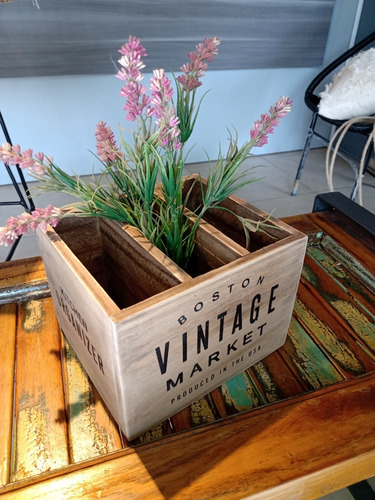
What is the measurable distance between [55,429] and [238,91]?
2.55 metres

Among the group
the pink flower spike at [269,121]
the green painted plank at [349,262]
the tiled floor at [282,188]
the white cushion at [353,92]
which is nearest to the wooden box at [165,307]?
the pink flower spike at [269,121]

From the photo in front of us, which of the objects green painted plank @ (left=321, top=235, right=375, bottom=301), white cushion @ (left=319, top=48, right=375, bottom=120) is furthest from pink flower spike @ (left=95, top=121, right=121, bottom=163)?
white cushion @ (left=319, top=48, right=375, bottom=120)

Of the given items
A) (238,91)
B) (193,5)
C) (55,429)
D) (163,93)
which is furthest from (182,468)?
(238,91)

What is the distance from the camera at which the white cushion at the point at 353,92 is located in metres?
1.80

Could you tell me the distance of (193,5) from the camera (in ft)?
7.18

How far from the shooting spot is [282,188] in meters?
2.46

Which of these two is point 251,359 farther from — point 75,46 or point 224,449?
point 75,46

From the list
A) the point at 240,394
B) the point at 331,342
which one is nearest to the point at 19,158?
the point at 240,394

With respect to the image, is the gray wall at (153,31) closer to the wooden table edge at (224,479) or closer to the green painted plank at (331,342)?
the green painted plank at (331,342)

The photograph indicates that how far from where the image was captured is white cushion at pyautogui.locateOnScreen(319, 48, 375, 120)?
5.92 ft

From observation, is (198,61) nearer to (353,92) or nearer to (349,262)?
(349,262)

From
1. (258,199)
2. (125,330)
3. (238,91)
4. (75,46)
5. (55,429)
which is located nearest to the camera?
(125,330)

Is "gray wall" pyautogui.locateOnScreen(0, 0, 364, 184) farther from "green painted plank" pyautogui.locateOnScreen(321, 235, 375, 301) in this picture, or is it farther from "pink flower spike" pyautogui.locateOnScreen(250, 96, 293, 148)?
"pink flower spike" pyautogui.locateOnScreen(250, 96, 293, 148)

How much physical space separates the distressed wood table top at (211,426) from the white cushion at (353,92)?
148cm
